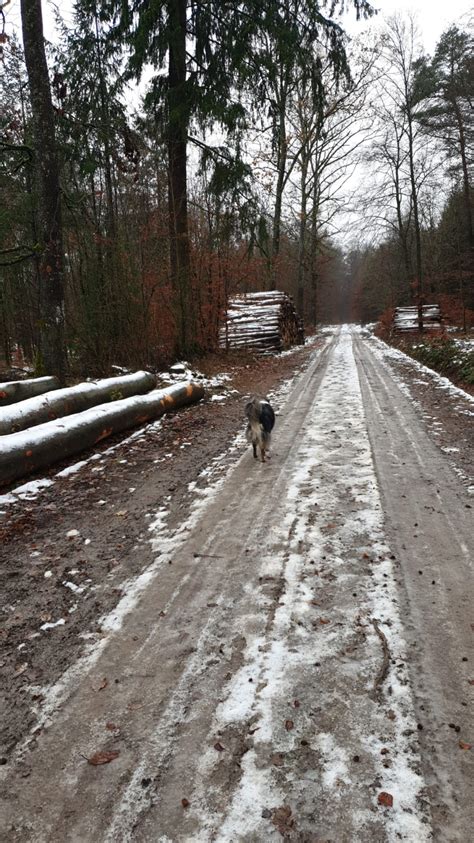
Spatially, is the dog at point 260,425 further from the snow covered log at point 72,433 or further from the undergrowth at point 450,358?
the undergrowth at point 450,358

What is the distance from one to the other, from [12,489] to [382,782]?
5.14m

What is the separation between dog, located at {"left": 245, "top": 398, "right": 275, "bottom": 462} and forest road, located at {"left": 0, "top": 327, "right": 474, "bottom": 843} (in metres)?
1.82

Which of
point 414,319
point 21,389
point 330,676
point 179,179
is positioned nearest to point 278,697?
point 330,676

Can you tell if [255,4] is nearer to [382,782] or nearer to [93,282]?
[93,282]

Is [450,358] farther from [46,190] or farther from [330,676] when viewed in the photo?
[330,676]

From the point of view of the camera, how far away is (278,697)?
99.8 inches

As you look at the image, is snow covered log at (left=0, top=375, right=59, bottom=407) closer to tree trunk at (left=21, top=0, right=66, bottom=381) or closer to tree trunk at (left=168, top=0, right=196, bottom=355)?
tree trunk at (left=21, top=0, right=66, bottom=381)

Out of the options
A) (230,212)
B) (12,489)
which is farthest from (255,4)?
(12,489)

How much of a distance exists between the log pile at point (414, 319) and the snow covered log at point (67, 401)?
17.9m

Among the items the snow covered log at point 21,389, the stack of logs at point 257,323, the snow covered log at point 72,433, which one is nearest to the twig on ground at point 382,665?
the snow covered log at point 72,433

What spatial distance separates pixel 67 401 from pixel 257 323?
13172 mm

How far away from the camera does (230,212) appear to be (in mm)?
13102

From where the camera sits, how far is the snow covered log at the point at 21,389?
8250 millimetres

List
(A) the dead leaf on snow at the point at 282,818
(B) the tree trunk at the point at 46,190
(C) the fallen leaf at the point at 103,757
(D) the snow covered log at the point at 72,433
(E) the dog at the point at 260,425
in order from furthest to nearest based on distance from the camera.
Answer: (B) the tree trunk at the point at 46,190
(E) the dog at the point at 260,425
(D) the snow covered log at the point at 72,433
(C) the fallen leaf at the point at 103,757
(A) the dead leaf on snow at the point at 282,818
